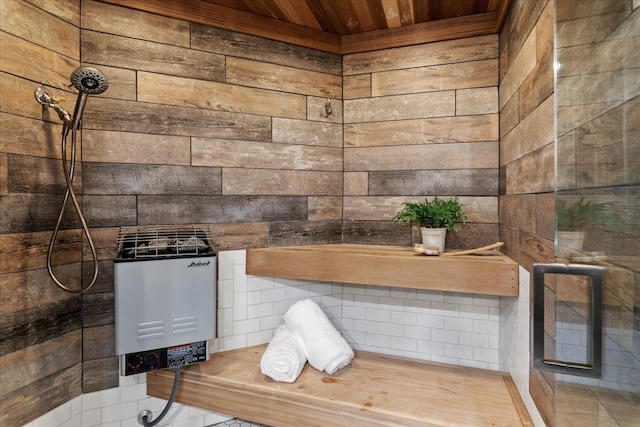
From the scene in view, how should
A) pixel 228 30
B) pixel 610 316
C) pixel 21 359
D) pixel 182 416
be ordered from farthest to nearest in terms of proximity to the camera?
1. pixel 228 30
2. pixel 182 416
3. pixel 21 359
4. pixel 610 316

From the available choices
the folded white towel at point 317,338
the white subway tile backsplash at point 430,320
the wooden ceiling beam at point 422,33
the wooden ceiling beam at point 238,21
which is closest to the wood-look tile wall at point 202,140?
the wooden ceiling beam at point 238,21

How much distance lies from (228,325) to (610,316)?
164 cm

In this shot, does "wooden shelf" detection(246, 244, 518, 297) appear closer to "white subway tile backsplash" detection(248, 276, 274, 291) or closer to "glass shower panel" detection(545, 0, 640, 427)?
"white subway tile backsplash" detection(248, 276, 274, 291)

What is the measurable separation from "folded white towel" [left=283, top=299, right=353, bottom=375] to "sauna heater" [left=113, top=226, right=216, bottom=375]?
1.42 ft

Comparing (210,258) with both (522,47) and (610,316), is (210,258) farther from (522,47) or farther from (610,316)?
(522,47)

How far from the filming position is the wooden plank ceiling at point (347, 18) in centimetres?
180

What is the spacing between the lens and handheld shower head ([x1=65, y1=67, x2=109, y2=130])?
1340 mm

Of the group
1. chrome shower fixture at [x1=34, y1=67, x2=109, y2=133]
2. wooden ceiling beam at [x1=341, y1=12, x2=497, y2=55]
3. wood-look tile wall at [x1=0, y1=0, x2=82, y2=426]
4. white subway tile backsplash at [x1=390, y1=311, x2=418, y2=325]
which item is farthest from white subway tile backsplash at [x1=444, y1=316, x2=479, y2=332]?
chrome shower fixture at [x1=34, y1=67, x2=109, y2=133]

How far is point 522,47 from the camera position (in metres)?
1.42

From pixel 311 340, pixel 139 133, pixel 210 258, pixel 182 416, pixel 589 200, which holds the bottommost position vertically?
pixel 182 416

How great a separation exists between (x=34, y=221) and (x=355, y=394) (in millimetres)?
1499

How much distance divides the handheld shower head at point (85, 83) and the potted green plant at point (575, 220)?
1.60 meters

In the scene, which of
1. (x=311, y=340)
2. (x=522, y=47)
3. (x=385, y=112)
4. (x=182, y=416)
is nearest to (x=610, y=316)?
(x=522, y=47)

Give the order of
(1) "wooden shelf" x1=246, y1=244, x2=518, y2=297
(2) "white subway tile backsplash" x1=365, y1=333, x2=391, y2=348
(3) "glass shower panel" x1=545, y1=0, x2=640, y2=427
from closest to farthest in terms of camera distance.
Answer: (3) "glass shower panel" x1=545, y1=0, x2=640, y2=427 < (1) "wooden shelf" x1=246, y1=244, x2=518, y2=297 < (2) "white subway tile backsplash" x1=365, y1=333, x2=391, y2=348
